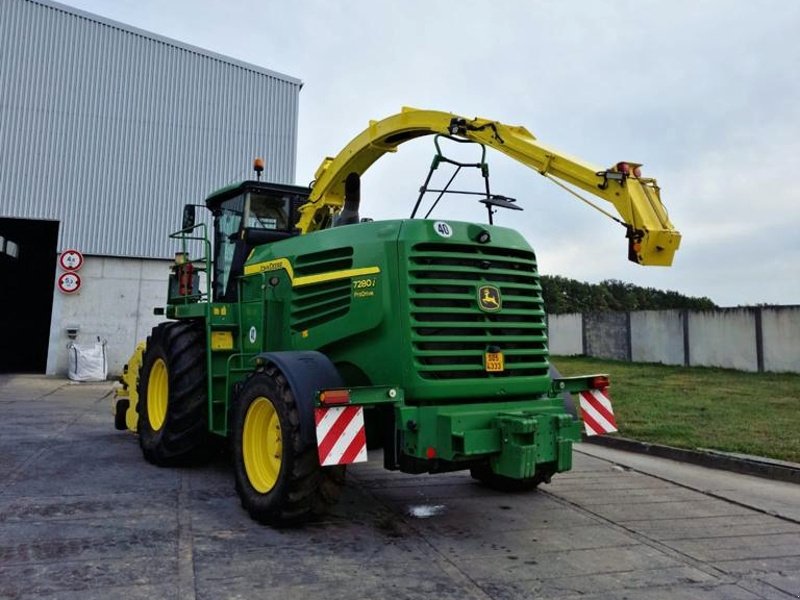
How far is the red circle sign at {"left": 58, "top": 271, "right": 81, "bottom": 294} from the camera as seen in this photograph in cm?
1658

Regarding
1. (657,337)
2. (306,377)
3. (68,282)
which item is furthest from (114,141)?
(657,337)

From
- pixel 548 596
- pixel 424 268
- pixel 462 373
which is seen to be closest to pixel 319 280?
pixel 424 268

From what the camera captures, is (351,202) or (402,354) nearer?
(402,354)

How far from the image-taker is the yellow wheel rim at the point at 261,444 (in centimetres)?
500

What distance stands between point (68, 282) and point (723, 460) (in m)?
15.4

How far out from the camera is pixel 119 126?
17.0 m

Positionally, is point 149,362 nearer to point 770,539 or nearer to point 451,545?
point 451,545

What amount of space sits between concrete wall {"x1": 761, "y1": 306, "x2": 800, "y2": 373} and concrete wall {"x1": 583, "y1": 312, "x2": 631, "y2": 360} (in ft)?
19.8

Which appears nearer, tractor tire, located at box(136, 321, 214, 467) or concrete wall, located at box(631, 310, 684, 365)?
tractor tire, located at box(136, 321, 214, 467)

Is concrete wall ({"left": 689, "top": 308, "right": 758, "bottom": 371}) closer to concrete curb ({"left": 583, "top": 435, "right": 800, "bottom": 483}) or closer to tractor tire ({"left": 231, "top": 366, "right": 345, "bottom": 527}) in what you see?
concrete curb ({"left": 583, "top": 435, "right": 800, "bottom": 483})

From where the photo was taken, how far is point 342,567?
3.98 meters

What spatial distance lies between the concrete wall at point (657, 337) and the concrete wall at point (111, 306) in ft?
55.0

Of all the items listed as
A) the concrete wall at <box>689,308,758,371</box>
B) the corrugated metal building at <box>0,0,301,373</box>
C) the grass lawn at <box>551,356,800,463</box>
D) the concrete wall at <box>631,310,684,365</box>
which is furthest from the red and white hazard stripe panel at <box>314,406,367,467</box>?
the concrete wall at <box>631,310,684,365</box>

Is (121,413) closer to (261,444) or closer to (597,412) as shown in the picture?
(261,444)
